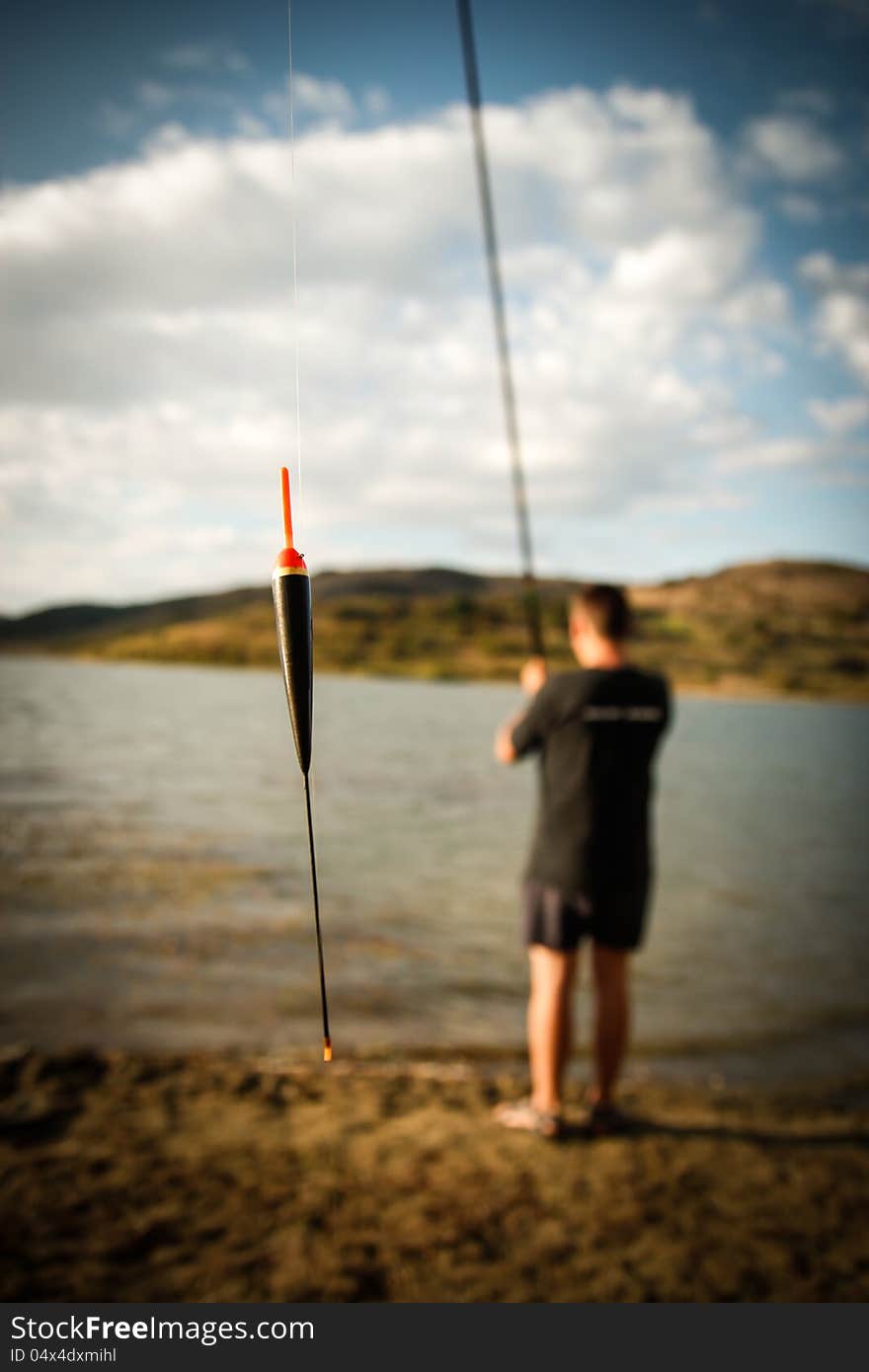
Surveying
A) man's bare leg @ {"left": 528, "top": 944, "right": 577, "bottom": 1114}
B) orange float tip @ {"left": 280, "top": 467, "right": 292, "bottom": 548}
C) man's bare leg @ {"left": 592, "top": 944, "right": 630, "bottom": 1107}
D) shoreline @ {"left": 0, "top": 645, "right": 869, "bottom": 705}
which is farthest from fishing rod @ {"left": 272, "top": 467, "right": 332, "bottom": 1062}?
shoreline @ {"left": 0, "top": 645, "right": 869, "bottom": 705}

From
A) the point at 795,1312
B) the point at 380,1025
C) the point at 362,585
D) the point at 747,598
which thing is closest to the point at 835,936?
the point at 380,1025

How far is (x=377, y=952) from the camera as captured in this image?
856 cm

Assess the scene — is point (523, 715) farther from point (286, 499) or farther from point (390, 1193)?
point (286, 499)

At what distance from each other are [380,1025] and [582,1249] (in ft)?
10.5

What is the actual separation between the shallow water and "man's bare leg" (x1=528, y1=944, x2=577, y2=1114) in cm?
A: 206

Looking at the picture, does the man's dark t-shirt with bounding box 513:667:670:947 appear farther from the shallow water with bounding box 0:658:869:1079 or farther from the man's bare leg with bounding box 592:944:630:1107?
the shallow water with bounding box 0:658:869:1079

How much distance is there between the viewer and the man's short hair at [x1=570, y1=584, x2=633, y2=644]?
4047 mm

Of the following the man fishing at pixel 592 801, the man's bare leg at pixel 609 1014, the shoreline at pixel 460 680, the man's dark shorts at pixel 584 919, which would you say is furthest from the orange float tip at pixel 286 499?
the shoreline at pixel 460 680

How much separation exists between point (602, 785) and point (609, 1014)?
51.7 inches

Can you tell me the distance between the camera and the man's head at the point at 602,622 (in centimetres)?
405

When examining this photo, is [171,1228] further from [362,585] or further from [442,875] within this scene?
[362,585]

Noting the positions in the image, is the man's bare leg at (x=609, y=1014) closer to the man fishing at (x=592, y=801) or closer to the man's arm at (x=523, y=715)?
the man fishing at (x=592, y=801)

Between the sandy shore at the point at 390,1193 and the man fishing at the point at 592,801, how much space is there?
34.1 inches

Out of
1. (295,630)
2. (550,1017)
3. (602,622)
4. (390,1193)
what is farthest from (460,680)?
(295,630)
